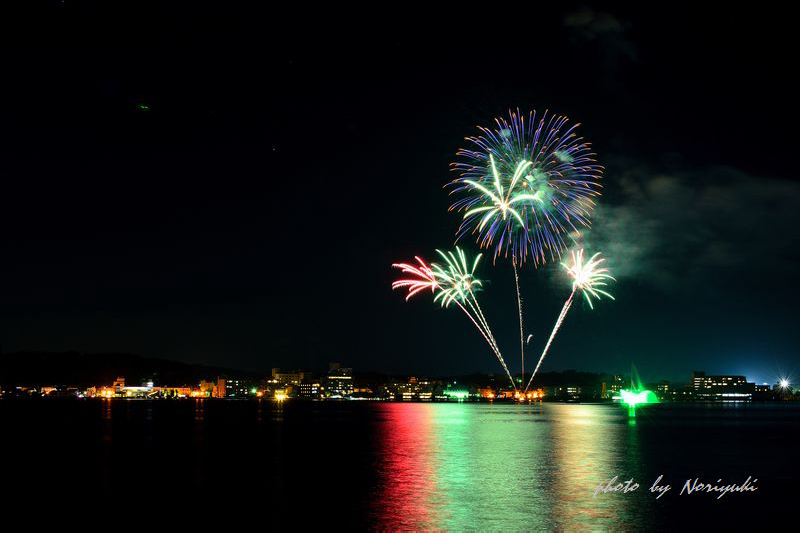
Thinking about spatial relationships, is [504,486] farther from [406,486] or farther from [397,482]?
[397,482]

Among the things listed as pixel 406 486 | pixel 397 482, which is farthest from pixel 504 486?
pixel 397 482

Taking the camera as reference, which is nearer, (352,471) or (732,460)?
(352,471)

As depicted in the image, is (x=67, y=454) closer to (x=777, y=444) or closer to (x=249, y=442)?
(x=249, y=442)

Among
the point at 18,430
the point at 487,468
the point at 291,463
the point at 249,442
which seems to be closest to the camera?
the point at 487,468

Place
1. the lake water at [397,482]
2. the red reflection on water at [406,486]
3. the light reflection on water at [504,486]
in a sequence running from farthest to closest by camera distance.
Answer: the lake water at [397,482] < the red reflection on water at [406,486] < the light reflection on water at [504,486]

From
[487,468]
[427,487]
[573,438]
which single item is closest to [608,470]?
[487,468]

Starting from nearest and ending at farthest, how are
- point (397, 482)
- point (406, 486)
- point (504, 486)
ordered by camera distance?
point (504, 486) < point (406, 486) < point (397, 482)

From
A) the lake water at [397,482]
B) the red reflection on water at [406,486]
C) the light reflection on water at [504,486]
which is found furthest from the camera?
the lake water at [397,482]

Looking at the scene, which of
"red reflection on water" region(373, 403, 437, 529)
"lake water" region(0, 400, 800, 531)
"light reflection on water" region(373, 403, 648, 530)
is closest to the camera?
"light reflection on water" region(373, 403, 648, 530)

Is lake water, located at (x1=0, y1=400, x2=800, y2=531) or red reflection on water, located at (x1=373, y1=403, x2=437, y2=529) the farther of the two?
lake water, located at (x1=0, y1=400, x2=800, y2=531)

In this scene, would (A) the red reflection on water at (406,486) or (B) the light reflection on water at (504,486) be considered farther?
(A) the red reflection on water at (406,486)

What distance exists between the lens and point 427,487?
24266 millimetres

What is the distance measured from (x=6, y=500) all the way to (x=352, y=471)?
1292cm

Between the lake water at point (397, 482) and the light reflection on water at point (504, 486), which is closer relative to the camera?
the light reflection on water at point (504, 486)
